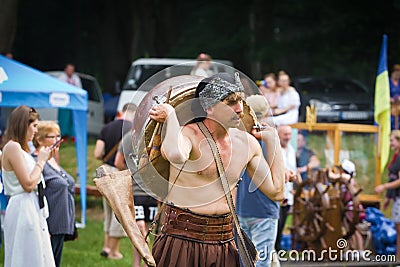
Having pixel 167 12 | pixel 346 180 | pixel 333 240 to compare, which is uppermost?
pixel 167 12

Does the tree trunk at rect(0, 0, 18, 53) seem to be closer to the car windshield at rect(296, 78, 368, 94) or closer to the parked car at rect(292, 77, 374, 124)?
the parked car at rect(292, 77, 374, 124)

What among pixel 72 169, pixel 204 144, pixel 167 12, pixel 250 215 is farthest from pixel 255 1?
pixel 204 144

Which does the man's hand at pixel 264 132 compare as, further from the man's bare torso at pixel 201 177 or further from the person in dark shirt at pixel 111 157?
the person in dark shirt at pixel 111 157

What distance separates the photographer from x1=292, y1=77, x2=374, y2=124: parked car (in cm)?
1909

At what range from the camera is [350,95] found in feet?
67.7

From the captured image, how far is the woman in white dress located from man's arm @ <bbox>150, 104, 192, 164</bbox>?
212cm

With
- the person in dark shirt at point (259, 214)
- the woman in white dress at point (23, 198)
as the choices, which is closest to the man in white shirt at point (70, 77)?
the person in dark shirt at point (259, 214)

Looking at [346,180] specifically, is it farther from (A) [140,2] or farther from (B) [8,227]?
(A) [140,2]

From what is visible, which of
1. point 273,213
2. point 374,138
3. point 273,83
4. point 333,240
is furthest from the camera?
point 273,83

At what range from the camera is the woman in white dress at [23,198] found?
722cm

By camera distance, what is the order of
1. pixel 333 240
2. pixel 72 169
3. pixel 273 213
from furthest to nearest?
pixel 72 169
pixel 333 240
pixel 273 213

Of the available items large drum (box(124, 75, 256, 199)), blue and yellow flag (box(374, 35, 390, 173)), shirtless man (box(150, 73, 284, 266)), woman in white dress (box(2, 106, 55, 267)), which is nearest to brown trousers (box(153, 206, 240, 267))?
shirtless man (box(150, 73, 284, 266))

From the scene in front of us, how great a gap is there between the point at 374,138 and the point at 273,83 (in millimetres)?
2231

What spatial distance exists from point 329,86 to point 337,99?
1190mm
